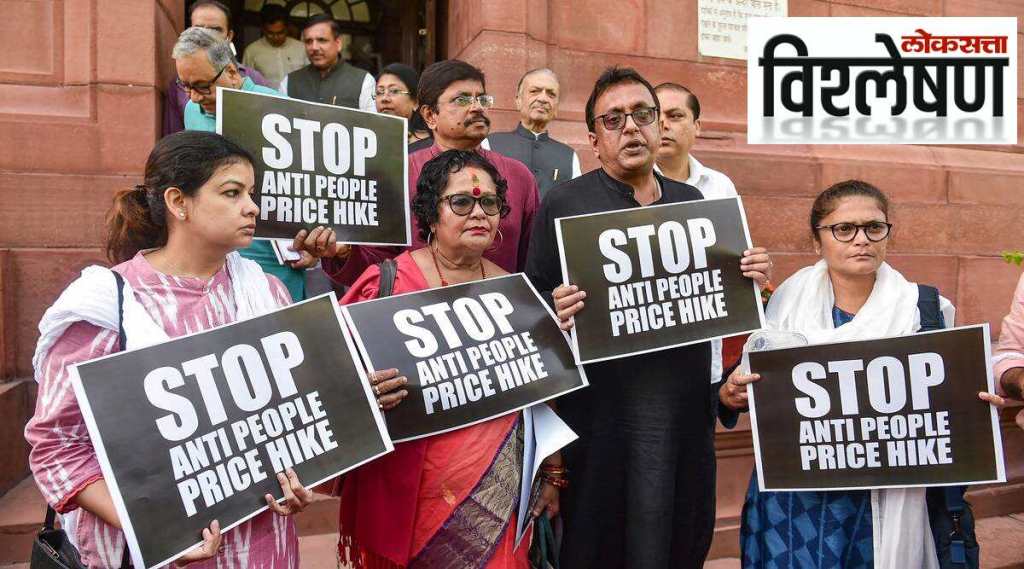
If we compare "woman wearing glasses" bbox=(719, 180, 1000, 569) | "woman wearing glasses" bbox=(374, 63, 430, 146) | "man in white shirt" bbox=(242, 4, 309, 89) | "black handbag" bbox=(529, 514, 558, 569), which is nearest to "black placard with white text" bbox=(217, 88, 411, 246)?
"black handbag" bbox=(529, 514, 558, 569)

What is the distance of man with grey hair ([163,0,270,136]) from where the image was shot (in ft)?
16.2

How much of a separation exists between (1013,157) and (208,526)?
26.6 feet

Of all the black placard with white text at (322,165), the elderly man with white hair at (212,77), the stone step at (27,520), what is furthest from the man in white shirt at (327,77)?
the stone step at (27,520)

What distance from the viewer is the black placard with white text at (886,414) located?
2.83 meters

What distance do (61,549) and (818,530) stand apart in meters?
2.35

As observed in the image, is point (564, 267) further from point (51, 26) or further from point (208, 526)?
point (51, 26)

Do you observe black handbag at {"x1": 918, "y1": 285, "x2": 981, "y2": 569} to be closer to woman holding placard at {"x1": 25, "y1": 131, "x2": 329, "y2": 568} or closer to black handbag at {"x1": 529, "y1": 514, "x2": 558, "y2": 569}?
black handbag at {"x1": 529, "y1": 514, "x2": 558, "y2": 569}

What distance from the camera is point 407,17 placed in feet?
26.1

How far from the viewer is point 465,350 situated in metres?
2.69

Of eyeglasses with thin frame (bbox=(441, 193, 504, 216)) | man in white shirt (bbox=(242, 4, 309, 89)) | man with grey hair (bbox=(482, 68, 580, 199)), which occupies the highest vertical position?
man in white shirt (bbox=(242, 4, 309, 89))

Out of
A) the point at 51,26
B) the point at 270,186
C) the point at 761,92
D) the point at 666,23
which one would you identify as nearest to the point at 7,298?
the point at 51,26

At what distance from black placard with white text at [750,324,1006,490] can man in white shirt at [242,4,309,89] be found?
509 centimetres

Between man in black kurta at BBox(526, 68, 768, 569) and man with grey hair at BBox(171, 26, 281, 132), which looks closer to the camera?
man in black kurta at BBox(526, 68, 768, 569)

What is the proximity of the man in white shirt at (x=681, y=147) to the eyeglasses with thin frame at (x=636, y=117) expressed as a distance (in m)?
1.39
